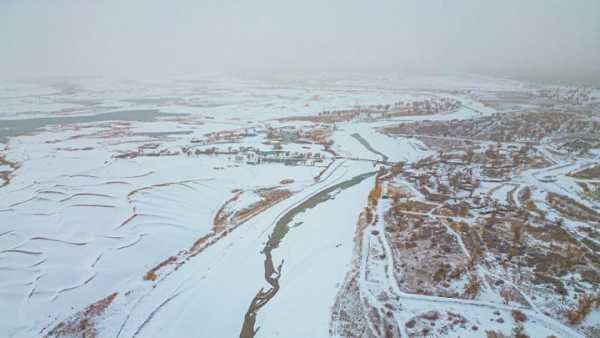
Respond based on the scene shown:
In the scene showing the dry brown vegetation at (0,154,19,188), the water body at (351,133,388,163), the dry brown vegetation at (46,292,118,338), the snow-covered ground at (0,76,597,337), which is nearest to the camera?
the dry brown vegetation at (46,292,118,338)

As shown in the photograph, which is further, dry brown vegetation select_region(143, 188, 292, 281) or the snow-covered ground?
dry brown vegetation select_region(143, 188, 292, 281)

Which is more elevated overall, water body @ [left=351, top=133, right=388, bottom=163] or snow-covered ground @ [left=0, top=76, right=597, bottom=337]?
water body @ [left=351, top=133, right=388, bottom=163]

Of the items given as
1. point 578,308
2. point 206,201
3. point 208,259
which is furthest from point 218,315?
point 578,308

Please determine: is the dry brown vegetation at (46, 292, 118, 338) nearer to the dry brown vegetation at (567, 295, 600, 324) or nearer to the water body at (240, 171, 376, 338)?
the water body at (240, 171, 376, 338)

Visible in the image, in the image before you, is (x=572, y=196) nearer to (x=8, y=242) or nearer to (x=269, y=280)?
(x=269, y=280)

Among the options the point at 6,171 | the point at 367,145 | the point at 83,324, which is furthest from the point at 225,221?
the point at 367,145

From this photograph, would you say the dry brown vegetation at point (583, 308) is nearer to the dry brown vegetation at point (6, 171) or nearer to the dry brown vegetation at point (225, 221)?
the dry brown vegetation at point (225, 221)

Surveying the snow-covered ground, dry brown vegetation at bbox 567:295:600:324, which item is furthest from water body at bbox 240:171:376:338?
dry brown vegetation at bbox 567:295:600:324

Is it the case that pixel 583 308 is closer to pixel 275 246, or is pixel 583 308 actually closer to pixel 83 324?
pixel 275 246
